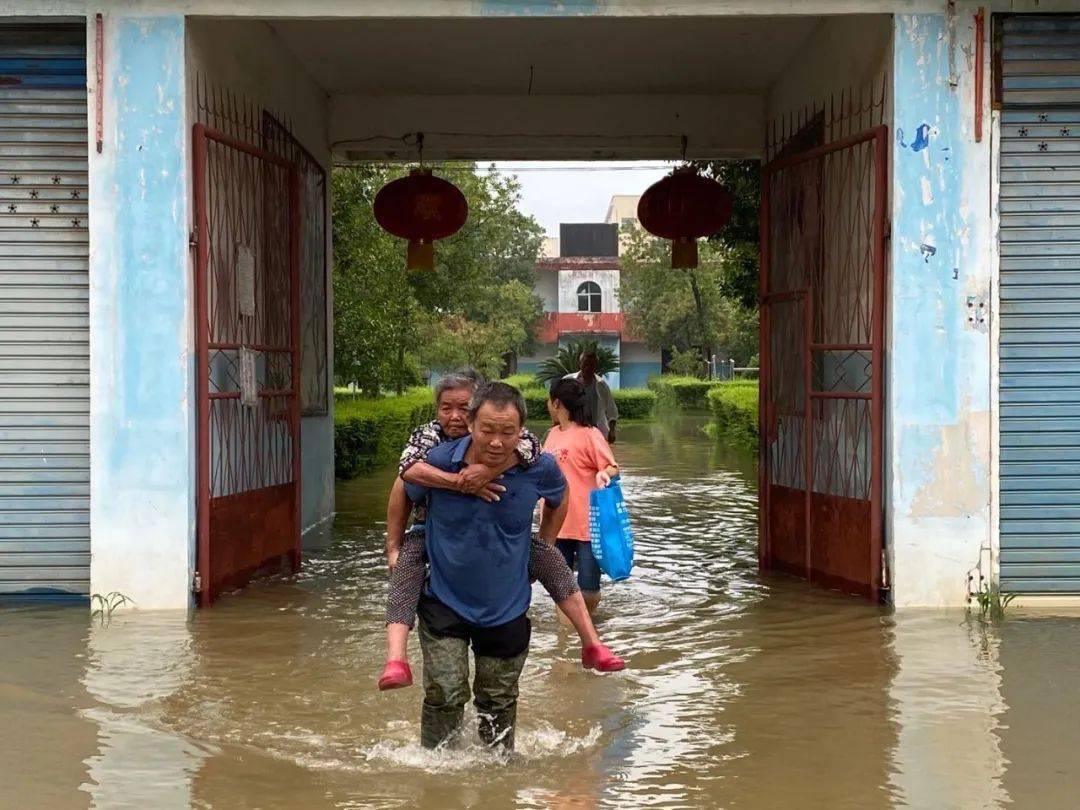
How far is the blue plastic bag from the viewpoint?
723 centimetres

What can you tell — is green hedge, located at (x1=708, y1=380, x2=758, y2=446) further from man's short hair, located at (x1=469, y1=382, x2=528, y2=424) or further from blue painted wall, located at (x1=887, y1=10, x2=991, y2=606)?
man's short hair, located at (x1=469, y1=382, x2=528, y2=424)

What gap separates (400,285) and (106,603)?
43.8 feet

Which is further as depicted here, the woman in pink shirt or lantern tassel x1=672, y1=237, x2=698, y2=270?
lantern tassel x1=672, y1=237, x2=698, y2=270

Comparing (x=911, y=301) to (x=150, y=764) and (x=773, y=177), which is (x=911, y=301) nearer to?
(x=773, y=177)

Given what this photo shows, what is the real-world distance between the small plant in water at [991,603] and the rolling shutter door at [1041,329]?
15cm

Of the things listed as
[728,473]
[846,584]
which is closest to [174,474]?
[846,584]

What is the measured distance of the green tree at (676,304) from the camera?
44469mm

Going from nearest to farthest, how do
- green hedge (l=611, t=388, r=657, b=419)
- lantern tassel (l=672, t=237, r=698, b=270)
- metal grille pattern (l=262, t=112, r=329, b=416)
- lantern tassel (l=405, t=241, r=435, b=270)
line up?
1. lantern tassel (l=672, t=237, r=698, b=270)
2. lantern tassel (l=405, t=241, r=435, b=270)
3. metal grille pattern (l=262, t=112, r=329, b=416)
4. green hedge (l=611, t=388, r=657, b=419)

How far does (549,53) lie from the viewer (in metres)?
10.5

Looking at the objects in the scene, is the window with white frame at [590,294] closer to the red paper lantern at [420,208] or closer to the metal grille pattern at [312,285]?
the metal grille pattern at [312,285]

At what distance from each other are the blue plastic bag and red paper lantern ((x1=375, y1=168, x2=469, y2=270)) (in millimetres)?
4254

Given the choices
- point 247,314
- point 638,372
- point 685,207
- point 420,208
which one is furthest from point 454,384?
point 638,372

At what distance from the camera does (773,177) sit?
10039mm

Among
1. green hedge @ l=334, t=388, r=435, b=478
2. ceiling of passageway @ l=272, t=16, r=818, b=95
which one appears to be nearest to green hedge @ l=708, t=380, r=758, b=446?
green hedge @ l=334, t=388, r=435, b=478
